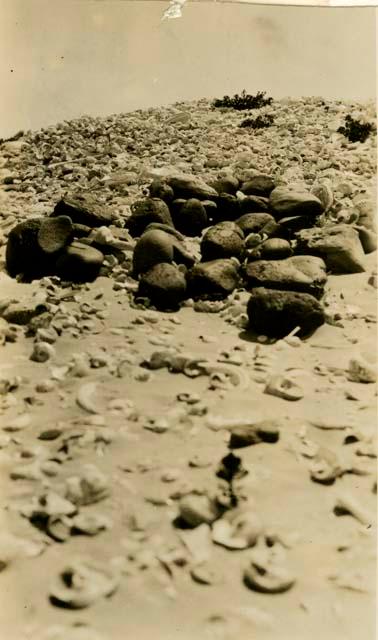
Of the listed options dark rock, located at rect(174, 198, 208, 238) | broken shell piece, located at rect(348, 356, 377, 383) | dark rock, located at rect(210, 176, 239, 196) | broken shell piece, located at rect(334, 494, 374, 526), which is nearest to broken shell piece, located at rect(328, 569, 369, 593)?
broken shell piece, located at rect(334, 494, 374, 526)

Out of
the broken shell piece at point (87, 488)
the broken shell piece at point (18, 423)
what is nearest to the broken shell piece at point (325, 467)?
the broken shell piece at point (87, 488)

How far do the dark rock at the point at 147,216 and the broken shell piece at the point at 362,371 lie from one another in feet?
7.32

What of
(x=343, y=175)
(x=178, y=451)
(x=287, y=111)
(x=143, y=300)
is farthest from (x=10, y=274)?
(x=287, y=111)

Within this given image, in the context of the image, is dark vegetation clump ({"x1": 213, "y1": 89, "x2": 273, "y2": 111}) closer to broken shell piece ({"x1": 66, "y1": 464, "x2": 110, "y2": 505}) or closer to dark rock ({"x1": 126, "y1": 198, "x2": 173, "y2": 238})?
dark rock ({"x1": 126, "y1": 198, "x2": 173, "y2": 238})

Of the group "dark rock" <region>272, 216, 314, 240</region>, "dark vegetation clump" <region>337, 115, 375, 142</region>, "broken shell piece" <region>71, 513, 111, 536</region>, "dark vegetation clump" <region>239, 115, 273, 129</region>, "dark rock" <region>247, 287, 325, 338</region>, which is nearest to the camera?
"broken shell piece" <region>71, 513, 111, 536</region>

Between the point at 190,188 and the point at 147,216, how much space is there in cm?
59

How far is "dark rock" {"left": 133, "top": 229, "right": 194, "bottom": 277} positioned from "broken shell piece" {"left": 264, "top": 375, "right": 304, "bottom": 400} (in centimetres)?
151

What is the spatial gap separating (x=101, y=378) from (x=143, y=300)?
99 centimetres

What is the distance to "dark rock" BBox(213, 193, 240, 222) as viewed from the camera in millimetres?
5176

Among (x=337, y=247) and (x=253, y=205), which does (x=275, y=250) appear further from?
(x=253, y=205)

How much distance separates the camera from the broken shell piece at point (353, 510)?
244 cm

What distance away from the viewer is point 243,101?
6031 millimetres

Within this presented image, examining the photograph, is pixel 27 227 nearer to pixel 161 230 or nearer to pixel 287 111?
pixel 161 230

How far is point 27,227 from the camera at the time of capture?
178 inches
